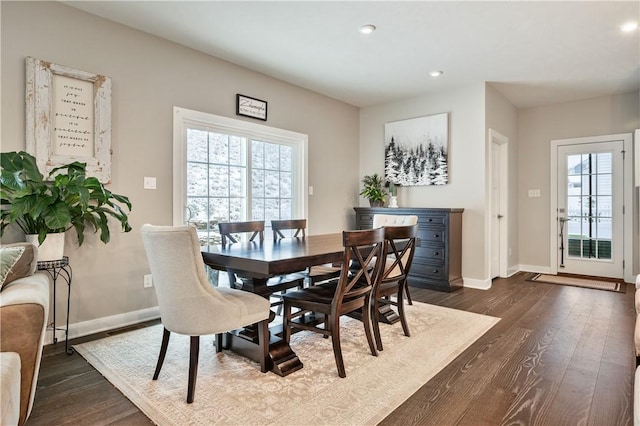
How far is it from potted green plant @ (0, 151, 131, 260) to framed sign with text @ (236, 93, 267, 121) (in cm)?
185

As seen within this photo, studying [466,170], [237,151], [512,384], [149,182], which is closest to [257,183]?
[237,151]

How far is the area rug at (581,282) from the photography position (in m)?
4.49

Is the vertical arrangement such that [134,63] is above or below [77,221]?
above

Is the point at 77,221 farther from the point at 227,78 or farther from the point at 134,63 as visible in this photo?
the point at 227,78

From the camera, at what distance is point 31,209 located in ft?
7.27

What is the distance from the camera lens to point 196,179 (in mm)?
3627

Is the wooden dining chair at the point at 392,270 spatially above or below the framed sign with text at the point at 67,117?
below

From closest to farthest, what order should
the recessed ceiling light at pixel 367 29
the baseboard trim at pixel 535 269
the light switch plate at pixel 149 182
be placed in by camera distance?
the recessed ceiling light at pixel 367 29
the light switch plate at pixel 149 182
the baseboard trim at pixel 535 269

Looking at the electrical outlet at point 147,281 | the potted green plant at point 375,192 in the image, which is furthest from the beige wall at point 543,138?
the electrical outlet at point 147,281

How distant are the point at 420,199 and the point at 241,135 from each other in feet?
8.57

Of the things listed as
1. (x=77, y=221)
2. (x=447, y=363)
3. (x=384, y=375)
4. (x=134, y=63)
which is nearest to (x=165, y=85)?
(x=134, y=63)

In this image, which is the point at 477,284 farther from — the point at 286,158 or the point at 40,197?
the point at 40,197

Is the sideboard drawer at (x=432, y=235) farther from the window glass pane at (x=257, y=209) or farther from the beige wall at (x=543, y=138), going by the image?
the beige wall at (x=543, y=138)

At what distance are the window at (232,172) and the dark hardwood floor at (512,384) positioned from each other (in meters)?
1.47
